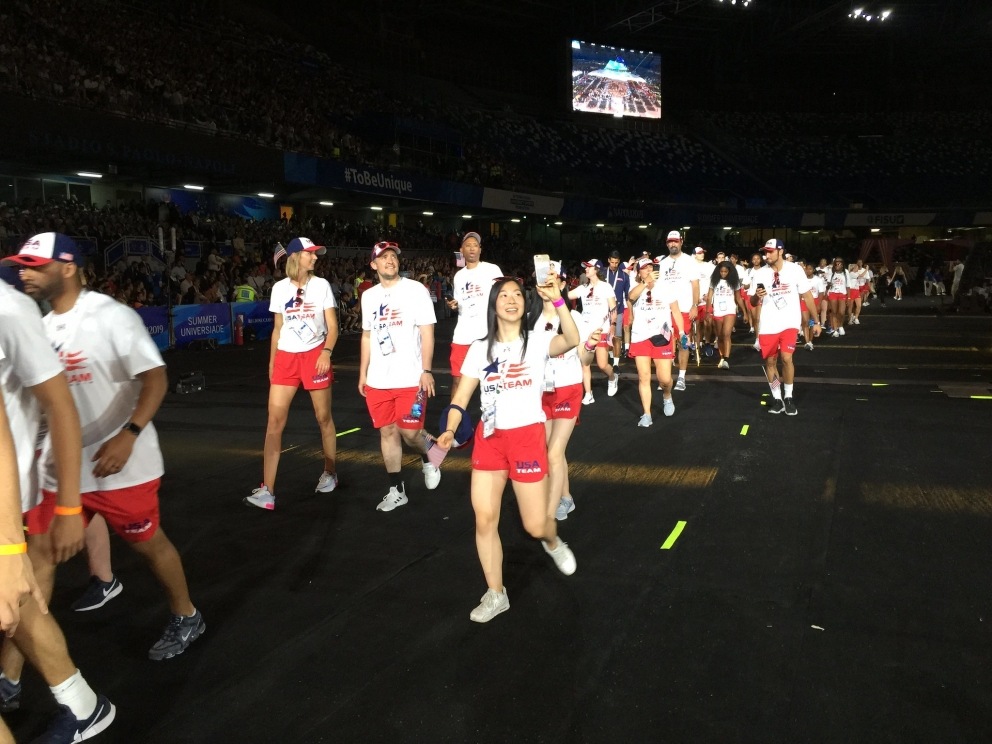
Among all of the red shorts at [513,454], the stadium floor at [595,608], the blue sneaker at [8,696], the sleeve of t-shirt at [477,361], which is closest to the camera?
the stadium floor at [595,608]

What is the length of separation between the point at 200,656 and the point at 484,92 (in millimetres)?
40364

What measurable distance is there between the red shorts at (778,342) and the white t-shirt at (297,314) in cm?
551

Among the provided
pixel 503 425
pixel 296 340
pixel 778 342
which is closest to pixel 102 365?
pixel 503 425

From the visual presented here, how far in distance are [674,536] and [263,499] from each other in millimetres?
2997

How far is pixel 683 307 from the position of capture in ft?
38.9

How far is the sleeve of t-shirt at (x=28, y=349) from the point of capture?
7.96 ft

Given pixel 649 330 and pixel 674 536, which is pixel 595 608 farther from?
pixel 649 330

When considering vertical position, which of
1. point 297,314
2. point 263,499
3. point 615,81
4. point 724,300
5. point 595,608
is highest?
point 615,81

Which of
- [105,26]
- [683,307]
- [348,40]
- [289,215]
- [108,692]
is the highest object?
[348,40]

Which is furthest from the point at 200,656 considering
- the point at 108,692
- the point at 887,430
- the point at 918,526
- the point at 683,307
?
the point at 683,307

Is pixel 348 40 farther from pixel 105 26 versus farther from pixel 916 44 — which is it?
pixel 916 44

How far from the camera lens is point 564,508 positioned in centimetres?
563

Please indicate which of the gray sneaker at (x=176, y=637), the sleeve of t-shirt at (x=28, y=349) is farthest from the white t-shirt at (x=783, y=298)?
the sleeve of t-shirt at (x=28, y=349)

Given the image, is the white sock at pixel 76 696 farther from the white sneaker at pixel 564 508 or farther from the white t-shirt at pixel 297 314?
the white sneaker at pixel 564 508
